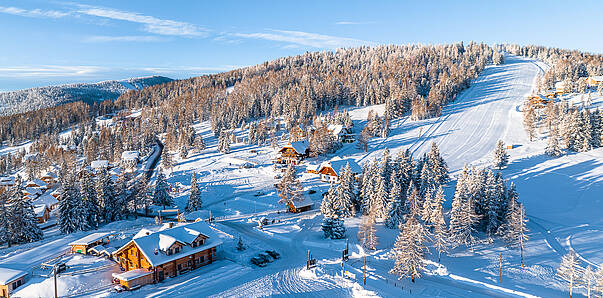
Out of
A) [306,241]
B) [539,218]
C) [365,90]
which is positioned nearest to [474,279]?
[306,241]

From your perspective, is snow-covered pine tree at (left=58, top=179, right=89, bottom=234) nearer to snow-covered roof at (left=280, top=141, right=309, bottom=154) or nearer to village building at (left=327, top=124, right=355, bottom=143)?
snow-covered roof at (left=280, top=141, right=309, bottom=154)

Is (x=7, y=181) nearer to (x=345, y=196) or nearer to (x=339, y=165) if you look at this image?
(x=339, y=165)

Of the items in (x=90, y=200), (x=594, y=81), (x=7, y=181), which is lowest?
(x=7, y=181)

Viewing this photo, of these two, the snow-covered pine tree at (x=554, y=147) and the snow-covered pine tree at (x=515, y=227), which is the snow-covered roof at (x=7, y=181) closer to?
the snow-covered pine tree at (x=515, y=227)

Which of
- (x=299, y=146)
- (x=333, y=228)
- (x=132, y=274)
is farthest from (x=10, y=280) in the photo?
(x=299, y=146)

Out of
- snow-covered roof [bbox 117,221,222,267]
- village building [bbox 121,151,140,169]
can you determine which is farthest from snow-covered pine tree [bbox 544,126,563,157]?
village building [bbox 121,151,140,169]

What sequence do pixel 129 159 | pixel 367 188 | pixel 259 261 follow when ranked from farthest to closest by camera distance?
pixel 129 159
pixel 367 188
pixel 259 261

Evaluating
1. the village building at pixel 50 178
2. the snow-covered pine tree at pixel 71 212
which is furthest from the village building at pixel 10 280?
the village building at pixel 50 178
